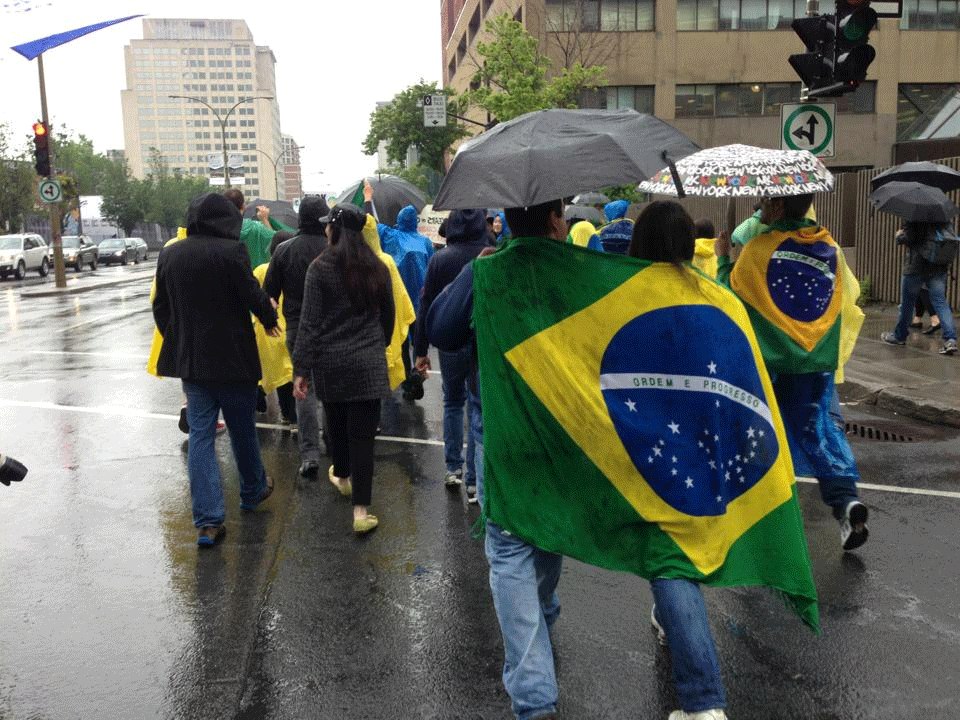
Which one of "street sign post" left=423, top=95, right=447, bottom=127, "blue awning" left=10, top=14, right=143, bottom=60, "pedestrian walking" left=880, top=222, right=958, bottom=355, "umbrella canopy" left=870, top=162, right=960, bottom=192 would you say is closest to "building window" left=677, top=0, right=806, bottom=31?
"street sign post" left=423, top=95, right=447, bottom=127

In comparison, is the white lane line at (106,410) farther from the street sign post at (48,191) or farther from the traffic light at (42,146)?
the street sign post at (48,191)

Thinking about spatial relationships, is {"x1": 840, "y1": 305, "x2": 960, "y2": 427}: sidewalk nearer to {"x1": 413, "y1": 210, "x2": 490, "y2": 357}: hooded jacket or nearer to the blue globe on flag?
{"x1": 413, "y1": 210, "x2": 490, "y2": 357}: hooded jacket

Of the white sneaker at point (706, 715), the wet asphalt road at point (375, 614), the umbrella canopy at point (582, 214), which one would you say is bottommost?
the wet asphalt road at point (375, 614)

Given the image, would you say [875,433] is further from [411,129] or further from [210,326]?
[411,129]

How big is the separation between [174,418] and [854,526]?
19.9 feet

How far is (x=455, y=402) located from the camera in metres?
6.12

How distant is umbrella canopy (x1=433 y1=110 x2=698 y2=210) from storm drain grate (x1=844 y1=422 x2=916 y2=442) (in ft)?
18.3

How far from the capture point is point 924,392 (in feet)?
29.0

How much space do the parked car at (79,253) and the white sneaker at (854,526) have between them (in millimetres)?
44058

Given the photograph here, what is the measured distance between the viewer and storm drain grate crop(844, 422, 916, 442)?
7.68 m

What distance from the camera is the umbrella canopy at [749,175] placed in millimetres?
4246

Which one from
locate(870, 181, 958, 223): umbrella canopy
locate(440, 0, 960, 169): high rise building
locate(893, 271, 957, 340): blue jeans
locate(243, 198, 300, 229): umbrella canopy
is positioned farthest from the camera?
locate(440, 0, 960, 169): high rise building

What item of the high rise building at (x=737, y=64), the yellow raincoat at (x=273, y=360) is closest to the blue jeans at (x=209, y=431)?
the yellow raincoat at (x=273, y=360)

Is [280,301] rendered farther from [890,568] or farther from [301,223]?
[890,568]
